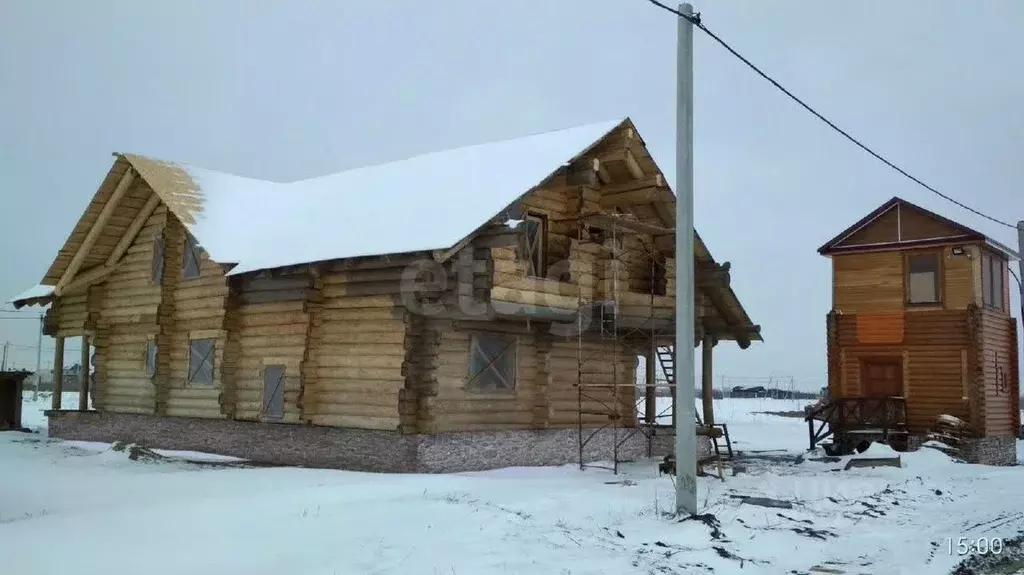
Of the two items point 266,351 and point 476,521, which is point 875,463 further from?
point 266,351

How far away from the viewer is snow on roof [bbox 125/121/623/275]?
17.4m

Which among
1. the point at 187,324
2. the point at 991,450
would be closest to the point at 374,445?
the point at 187,324

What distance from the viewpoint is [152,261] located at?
23.8 metres

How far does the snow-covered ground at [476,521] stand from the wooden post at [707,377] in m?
4.72

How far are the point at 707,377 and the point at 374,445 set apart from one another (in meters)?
9.97

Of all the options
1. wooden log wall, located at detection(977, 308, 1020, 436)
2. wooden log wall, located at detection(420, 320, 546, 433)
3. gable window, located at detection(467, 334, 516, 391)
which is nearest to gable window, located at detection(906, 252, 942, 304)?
wooden log wall, located at detection(977, 308, 1020, 436)

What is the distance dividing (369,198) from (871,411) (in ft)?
53.1

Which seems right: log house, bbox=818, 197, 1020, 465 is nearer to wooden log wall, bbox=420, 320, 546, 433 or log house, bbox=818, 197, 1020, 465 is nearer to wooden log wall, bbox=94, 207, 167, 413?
wooden log wall, bbox=420, 320, 546, 433

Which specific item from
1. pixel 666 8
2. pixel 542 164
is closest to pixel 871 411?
pixel 542 164

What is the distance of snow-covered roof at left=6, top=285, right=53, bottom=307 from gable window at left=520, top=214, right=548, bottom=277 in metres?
15.6

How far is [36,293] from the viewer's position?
26156mm

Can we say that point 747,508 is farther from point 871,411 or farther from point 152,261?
point 152,261

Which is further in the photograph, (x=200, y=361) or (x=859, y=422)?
(x=859, y=422)

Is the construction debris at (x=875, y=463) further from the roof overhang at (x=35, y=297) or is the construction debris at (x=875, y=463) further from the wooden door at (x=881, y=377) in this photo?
the roof overhang at (x=35, y=297)
